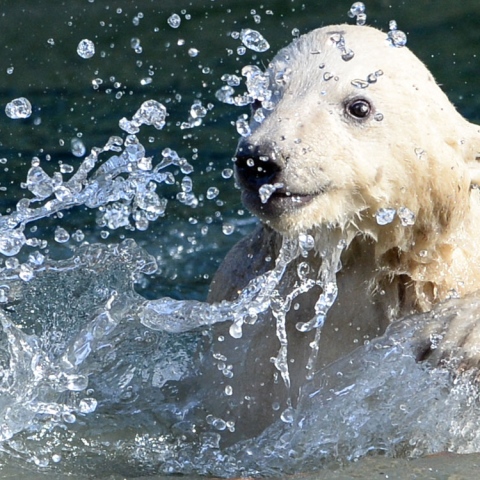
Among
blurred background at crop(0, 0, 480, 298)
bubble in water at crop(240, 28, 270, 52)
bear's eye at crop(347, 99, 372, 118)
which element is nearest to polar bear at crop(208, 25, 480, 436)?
bear's eye at crop(347, 99, 372, 118)

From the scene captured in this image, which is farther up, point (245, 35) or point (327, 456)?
point (245, 35)

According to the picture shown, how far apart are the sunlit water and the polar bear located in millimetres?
50

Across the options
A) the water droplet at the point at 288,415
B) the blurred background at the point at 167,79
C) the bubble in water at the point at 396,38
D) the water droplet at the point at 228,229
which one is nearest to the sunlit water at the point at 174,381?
the water droplet at the point at 288,415

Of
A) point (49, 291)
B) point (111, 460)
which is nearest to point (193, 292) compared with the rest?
point (49, 291)

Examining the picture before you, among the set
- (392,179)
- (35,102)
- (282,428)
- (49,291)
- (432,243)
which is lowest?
(35,102)

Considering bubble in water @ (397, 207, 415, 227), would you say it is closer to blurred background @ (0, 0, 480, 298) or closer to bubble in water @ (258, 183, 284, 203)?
bubble in water @ (258, 183, 284, 203)

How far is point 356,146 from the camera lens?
3.43 meters

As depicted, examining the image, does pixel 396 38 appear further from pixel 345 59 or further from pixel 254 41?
pixel 254 41

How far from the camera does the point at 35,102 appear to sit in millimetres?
8156

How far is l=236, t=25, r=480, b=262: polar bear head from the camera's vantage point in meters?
3.29

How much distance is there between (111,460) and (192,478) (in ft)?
0.98

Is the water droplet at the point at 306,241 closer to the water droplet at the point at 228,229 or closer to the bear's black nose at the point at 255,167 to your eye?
the bear's black nose at the point at 255,167

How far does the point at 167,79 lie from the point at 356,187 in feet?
16.6

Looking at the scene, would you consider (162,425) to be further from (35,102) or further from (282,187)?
(35,102)
